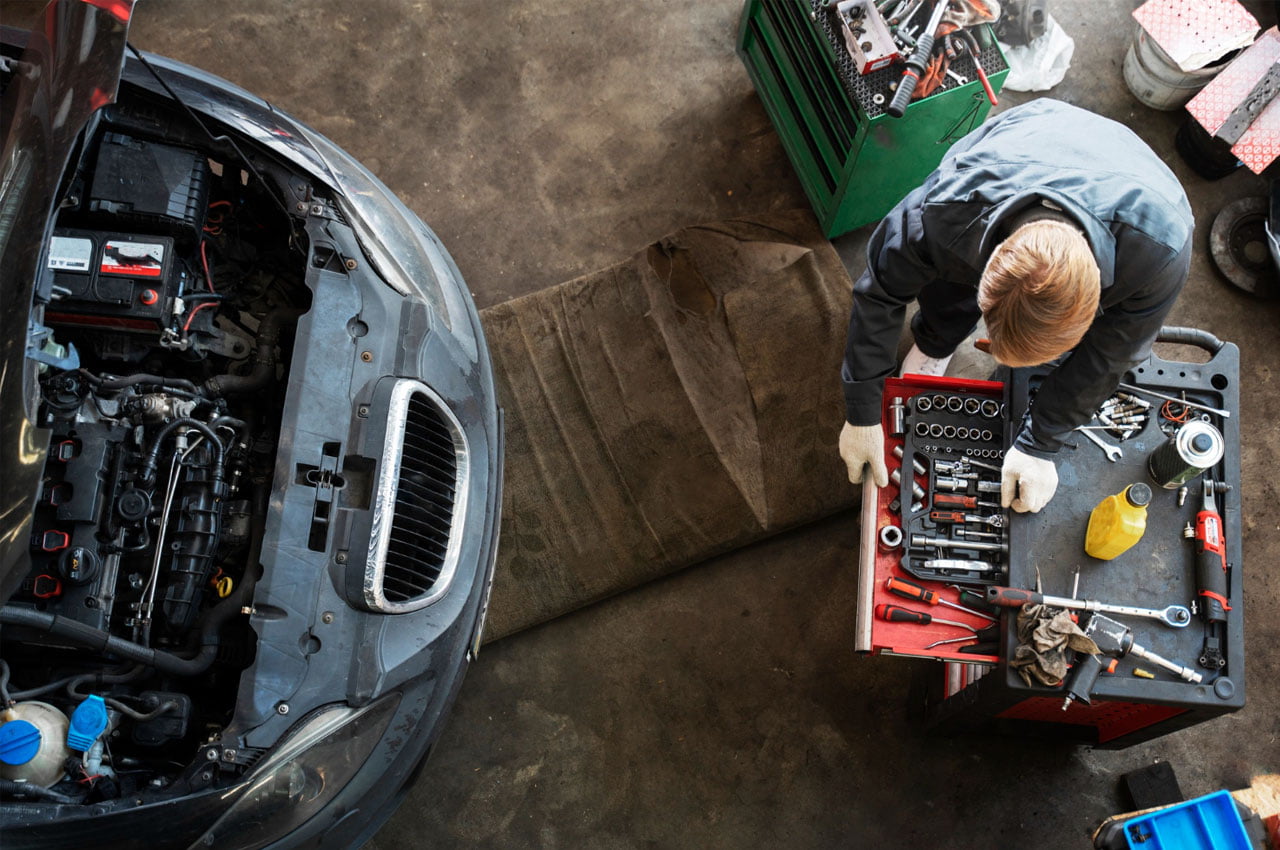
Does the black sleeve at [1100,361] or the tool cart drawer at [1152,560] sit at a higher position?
the black sleeve at [1100,361]

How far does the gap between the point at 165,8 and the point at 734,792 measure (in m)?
3.41

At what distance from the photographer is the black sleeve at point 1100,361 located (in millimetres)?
2096

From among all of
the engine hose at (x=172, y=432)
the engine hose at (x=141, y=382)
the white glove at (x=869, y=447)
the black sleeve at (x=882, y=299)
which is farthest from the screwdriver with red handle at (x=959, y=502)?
the engine hose at (x=141, y=382)

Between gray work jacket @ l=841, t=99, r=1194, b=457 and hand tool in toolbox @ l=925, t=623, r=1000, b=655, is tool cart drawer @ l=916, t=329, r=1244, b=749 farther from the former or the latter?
gray work jacket @ l=841, t=99, r=1194, b=457

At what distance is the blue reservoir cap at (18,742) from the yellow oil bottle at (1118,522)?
232 centimetres

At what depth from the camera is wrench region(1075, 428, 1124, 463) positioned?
96.0 inches

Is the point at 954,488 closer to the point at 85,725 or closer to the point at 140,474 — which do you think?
the point at 140,474

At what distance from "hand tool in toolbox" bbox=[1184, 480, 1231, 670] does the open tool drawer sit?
43 centimetres

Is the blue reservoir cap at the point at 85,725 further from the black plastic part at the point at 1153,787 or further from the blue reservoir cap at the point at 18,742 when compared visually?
the black plastic part at the point at 1153,787

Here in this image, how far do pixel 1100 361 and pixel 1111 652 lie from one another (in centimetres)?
66

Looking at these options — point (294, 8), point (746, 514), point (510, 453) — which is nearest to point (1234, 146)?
point (746, 514)

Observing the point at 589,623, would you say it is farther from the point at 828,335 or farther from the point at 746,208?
the point at 746,208

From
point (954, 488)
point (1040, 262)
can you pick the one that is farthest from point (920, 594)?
point (1040, 262)

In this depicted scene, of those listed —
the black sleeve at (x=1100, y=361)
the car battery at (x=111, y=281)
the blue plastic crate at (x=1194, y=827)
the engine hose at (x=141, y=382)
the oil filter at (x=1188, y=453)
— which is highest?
the car battery at (x=111, y=281)
